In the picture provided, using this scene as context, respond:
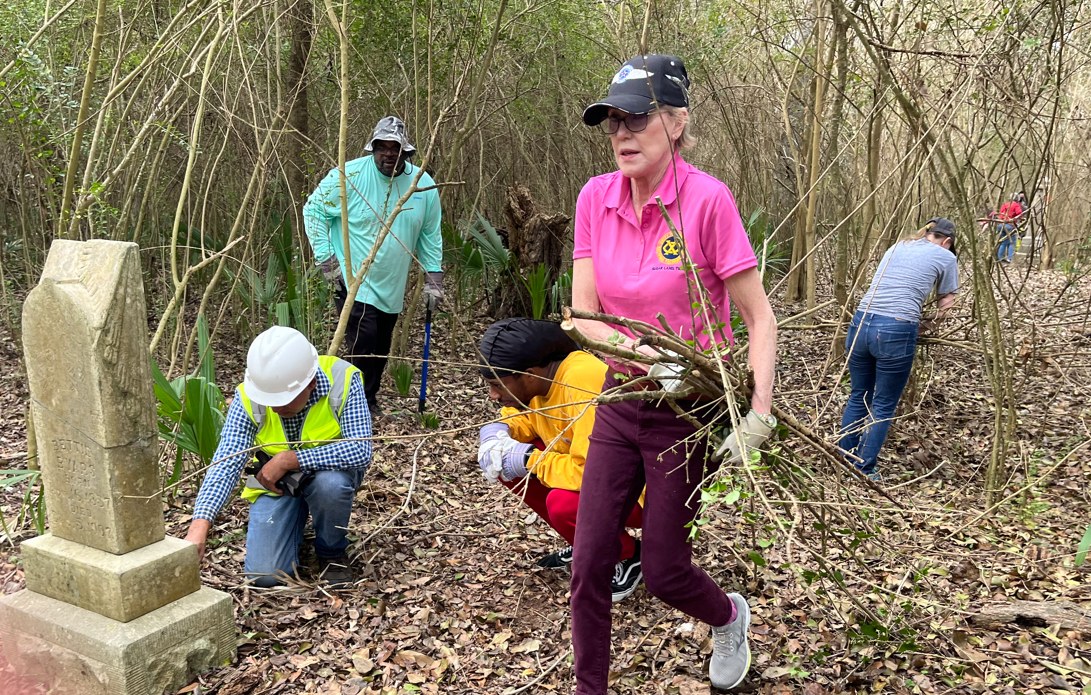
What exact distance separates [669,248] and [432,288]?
3466mm

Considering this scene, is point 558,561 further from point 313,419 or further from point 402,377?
point 402,377

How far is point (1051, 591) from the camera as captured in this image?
3.29 metres

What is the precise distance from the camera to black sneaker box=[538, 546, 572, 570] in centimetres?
348

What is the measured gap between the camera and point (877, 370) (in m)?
4.86

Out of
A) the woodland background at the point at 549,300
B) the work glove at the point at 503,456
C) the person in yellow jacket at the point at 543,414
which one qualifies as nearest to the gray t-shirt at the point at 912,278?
the woodland background at the point at 549,300

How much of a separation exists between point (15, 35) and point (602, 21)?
16.6 feet

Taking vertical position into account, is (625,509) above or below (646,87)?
below

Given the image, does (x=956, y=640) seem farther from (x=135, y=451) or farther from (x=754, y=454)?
(x=135, y=451)

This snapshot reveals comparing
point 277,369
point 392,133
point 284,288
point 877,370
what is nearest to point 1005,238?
point 877,370

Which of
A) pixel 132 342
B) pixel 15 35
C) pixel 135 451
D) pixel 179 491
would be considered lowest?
pixel 179 491

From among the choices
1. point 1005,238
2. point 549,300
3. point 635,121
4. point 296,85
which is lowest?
point 549,300

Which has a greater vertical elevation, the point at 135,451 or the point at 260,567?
the point at 135,451

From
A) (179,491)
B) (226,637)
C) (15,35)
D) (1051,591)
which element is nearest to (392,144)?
(179,491)

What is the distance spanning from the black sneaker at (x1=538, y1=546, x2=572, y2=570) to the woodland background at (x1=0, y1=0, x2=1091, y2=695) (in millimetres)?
53
